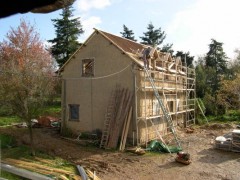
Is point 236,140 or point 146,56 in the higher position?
point 146,56

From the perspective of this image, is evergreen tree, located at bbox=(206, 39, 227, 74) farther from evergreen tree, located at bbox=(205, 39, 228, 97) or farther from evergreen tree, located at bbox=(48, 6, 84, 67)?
evergreen tree, located at bbox=(48, 6, 84, 67)

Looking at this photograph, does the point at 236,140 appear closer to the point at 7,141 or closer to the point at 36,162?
the point at 36,162

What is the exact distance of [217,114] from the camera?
30.0m

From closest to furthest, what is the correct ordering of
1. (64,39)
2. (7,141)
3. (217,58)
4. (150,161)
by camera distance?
1. (150,161)
2. (7,141)
3. (64,39)
4. (217,58)

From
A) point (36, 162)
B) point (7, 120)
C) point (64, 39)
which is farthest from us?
point (64, 39)

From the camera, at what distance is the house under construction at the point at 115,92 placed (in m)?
Result: 17.7

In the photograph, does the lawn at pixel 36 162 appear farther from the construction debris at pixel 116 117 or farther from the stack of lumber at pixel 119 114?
the stack of lumber at pixel 119 114

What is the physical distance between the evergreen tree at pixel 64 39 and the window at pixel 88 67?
50.9 ft

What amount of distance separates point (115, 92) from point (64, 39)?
65.9ft

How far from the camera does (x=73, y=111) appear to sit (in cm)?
2091

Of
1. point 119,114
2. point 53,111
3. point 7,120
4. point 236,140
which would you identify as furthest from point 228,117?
point 7,120

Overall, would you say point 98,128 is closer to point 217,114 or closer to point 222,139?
point 222,139

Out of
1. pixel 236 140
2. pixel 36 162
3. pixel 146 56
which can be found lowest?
pixel 36 162

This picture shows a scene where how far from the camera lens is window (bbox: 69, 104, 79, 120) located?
67.6 feet
